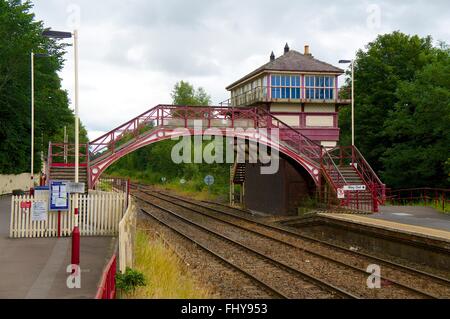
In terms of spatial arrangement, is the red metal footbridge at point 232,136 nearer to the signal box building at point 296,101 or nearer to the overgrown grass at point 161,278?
the signal box building at point 296,101

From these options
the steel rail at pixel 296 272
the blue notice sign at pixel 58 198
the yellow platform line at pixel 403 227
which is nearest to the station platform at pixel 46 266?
the blue notice sign at pixel 58 198

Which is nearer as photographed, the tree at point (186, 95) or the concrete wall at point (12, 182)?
the concrete wall at point (12, 182)

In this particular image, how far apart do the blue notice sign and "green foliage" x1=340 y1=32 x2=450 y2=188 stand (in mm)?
21487

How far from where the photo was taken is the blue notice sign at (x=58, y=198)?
A: 14227mm

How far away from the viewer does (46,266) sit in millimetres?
10562

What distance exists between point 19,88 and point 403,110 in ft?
86.0

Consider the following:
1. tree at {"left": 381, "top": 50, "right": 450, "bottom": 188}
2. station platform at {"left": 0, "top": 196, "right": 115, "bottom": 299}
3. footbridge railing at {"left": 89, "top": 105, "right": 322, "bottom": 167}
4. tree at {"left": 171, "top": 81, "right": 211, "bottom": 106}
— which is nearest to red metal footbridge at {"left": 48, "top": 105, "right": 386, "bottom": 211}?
footbridge railing at {"left": 89, "top": 105, "right": 322, "bottom": 167}

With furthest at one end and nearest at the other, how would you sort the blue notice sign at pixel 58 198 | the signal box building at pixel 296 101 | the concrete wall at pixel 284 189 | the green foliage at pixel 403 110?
1. the signal box building at pixel 296 101
2. the green foliage at pixel 403 110
3. the concrete wall at pixel 284 189
4. the blue notice sign at pixel 58 198

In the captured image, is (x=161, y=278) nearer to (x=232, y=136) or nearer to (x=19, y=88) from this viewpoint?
(x=232, y=136)

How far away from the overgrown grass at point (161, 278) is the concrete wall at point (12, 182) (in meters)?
25.8

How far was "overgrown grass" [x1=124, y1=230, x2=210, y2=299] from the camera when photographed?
29.9ft

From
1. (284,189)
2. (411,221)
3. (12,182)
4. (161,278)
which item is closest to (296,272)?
(161,278)

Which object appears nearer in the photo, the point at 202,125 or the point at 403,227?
the point at 403,227
